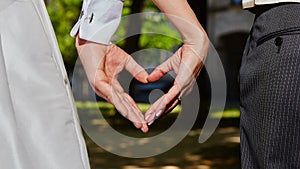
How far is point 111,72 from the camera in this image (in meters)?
1.41

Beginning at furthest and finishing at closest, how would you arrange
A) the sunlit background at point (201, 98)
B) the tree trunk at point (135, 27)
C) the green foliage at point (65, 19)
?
the green foliage at point (65, 19)
the tree trunk at point (135, 27)
the sunlit background at point (201, 98)

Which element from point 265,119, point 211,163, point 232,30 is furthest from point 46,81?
point 232,30

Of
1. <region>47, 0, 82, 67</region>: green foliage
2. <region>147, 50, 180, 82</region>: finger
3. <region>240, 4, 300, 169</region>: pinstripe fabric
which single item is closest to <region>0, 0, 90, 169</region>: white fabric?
<region>147, 50, 180, 82</region>: finger

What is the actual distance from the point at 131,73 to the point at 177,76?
136 mm

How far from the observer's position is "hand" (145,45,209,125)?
1.30m

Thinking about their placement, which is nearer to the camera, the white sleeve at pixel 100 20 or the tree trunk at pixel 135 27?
the white sleeve at pixel 100 20

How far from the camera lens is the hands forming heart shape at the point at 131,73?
1313 mm

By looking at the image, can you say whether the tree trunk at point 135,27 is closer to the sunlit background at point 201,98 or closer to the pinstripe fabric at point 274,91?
the sunlit background at point 201,98

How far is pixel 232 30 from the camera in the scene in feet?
74.9

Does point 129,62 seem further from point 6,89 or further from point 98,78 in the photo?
point 6,89

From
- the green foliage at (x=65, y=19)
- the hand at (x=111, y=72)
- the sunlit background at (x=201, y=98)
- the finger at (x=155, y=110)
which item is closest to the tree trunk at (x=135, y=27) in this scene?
the sunlit background at (x=201, y=98)

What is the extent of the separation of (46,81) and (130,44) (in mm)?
10943

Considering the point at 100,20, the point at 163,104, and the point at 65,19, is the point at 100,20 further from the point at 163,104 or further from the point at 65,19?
the point at 65,19

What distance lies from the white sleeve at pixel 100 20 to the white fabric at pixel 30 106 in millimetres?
110
